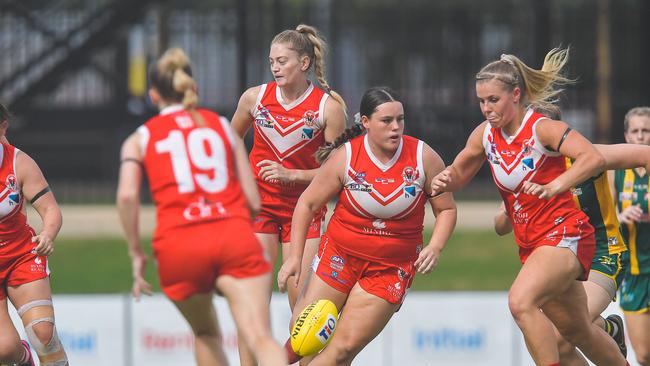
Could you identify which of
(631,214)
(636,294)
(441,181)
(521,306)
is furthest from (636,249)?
(441,181)

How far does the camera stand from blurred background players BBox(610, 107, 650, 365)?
8.55 m

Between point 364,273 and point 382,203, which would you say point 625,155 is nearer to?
point 382,203

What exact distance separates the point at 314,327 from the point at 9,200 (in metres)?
1.94

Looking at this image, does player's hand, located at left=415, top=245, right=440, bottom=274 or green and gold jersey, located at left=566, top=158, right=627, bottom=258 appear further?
green and gold jersey, located at left=566, top=158, right=627, bottom=258

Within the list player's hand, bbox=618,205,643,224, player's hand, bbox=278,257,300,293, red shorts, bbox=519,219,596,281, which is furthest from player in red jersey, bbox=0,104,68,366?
player's hand, bbox=618,205,643,224

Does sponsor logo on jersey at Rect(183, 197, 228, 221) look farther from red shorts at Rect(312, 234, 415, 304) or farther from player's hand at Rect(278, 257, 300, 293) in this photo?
red shorts at Rect(312, 234, 415, 304)

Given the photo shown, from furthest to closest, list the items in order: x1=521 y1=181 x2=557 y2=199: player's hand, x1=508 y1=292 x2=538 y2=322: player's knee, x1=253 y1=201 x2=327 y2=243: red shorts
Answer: x1=253 y1=201 x2=327 y2=243: red shorts < x1=508 y1=292 x2=538 y2=322: player's knee < x1=521 y1=181 x2=557 y2=199: player's hand

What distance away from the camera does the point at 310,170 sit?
25.7 feet

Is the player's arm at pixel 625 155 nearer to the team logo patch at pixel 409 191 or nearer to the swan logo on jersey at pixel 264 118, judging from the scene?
the team logo patch at pixel 409 191

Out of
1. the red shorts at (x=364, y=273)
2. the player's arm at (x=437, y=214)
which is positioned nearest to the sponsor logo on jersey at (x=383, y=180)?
the player's arm at (x=437, y=214)

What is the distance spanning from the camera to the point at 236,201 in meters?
6.12

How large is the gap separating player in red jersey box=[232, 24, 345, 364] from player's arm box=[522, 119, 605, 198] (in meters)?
1.49

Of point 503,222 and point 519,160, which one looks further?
point 503,222

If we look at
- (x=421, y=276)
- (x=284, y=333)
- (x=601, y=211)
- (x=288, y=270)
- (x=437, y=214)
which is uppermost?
(x=437, y=214)
